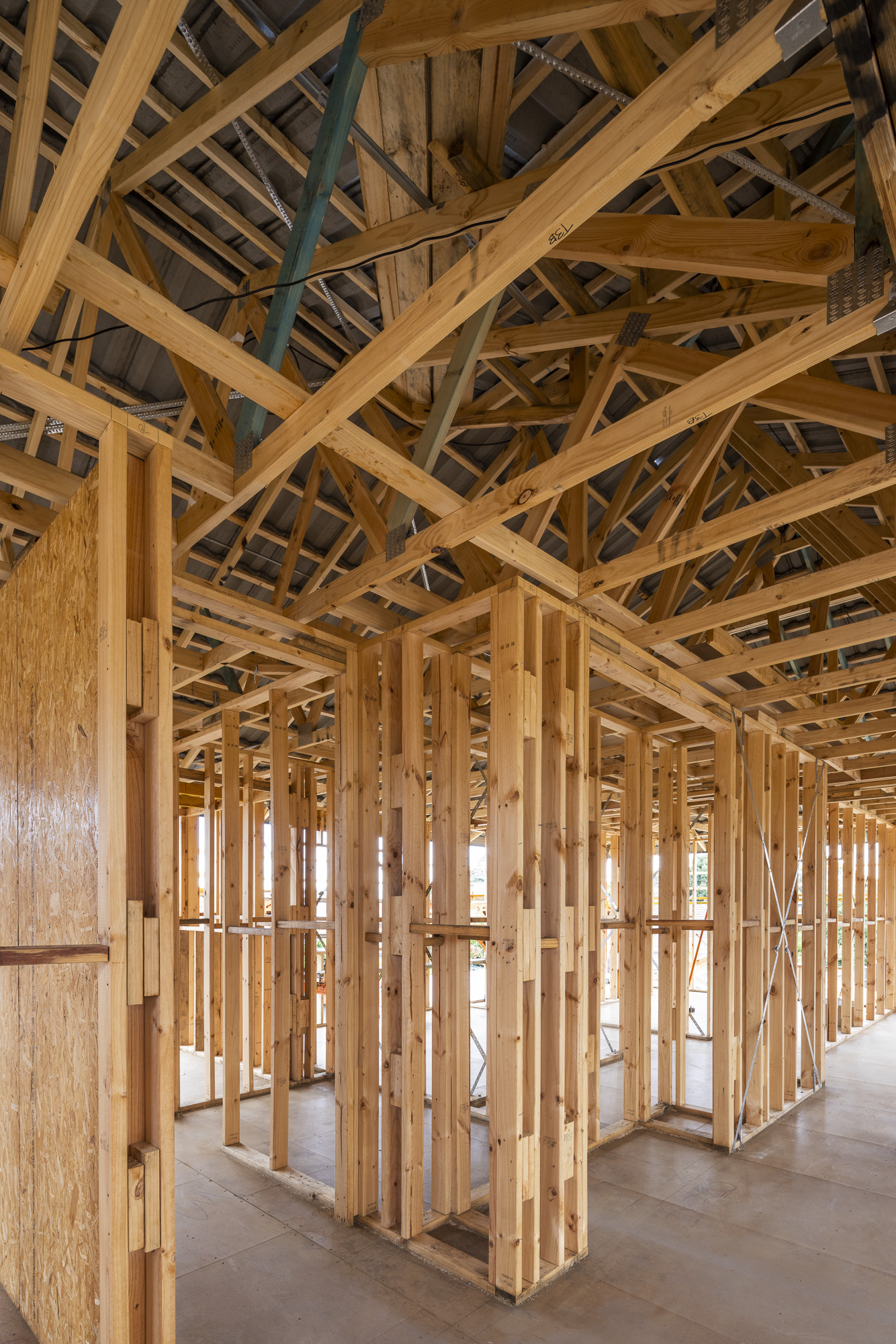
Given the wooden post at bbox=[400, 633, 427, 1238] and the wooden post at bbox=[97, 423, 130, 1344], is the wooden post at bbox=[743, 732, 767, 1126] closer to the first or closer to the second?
the wooden post at bbox=[400, 633, 427, 1238]

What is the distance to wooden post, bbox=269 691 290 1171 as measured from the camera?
5477mm

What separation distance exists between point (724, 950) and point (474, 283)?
5790 mm

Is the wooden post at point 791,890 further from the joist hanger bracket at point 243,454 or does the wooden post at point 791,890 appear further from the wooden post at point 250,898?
the joist hanger bracket at point 243,454

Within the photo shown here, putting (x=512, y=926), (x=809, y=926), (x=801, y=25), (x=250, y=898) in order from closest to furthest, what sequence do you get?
1. (x=801, y=25)
2. (x=512, y=926)
3. (x=250, y=898)
4. (x=809, y=926)

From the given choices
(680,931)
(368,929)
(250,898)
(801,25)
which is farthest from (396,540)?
(680,931)

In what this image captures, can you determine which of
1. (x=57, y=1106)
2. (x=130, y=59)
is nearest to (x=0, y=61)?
(x=130, y=59)

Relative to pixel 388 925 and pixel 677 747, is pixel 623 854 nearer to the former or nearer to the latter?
pixel 677 747

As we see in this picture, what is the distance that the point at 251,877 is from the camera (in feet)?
24.6

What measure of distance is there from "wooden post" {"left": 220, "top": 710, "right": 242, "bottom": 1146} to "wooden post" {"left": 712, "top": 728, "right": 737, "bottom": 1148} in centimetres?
377

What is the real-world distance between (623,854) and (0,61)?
22.4 feet

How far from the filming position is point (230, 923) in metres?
6.22

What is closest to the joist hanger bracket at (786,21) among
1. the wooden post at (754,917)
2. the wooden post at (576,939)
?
the wooden post at (576,939)

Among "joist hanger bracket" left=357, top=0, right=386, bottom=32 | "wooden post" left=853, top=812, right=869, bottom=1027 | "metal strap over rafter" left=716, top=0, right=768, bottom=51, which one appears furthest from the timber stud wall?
"wooden post" left=853, top=812, right=869, bottom=1027

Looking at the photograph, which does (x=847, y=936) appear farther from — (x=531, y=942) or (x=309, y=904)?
(x=531, y=942)
